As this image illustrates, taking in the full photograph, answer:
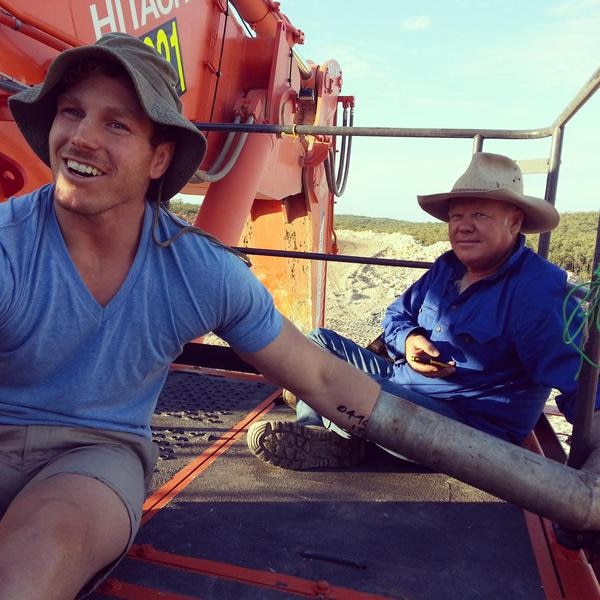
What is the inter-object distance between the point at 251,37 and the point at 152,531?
3.16m

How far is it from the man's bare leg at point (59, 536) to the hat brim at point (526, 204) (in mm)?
1627

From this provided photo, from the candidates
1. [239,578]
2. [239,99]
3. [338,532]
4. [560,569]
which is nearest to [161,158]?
[239,578]

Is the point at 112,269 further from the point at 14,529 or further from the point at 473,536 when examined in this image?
the point at 473,536

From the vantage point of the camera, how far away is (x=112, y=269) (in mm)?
1489

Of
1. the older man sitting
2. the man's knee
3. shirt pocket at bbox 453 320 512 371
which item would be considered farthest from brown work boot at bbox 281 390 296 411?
shirt pocket at bbox 453 320 512 371

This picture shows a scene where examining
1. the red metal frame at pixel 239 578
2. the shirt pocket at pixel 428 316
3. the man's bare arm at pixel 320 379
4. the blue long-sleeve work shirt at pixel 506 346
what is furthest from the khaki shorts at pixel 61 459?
the shirt pocket at pixel 428 316

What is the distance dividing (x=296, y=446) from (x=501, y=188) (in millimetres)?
1197

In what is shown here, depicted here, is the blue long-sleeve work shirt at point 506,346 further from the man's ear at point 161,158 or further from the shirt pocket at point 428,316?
the man's ear at point 161,158

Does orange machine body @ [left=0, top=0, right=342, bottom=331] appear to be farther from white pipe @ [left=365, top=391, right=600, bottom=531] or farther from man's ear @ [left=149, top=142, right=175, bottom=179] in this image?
white pipe @ [left=365, top=391, right=600, bottom=531]

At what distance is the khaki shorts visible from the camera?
54.9 inches

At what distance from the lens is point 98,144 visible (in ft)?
4.56

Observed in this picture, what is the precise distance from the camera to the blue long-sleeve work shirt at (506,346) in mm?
2027

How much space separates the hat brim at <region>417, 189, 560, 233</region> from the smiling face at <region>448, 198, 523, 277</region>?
31mm

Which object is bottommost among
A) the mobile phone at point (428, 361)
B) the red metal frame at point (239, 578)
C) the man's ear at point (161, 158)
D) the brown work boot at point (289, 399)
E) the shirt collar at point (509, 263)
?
the red metal frame at point (239, 578)
